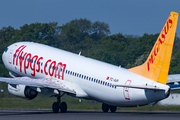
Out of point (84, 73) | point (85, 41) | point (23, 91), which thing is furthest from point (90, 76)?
point (85, 41)

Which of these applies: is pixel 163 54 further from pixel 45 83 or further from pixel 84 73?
pixel 45 83

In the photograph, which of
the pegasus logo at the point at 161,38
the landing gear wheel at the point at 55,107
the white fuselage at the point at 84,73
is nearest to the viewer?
the pegasus logo at the point at 161,38

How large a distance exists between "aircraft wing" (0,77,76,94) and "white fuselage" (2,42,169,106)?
0.52 metres

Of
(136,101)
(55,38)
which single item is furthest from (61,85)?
(55,38)

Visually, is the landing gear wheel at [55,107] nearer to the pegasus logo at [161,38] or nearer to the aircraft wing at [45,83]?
the aircraft wing at [45,83]

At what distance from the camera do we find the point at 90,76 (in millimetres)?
41594

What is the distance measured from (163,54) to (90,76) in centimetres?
904

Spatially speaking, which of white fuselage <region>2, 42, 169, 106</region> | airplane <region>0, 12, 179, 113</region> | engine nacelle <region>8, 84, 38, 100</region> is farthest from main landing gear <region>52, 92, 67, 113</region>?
engine nacelle <region>8, 84, 38, 100</region>

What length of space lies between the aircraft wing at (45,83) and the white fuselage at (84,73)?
1.70 ft

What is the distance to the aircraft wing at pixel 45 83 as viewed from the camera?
4137cm

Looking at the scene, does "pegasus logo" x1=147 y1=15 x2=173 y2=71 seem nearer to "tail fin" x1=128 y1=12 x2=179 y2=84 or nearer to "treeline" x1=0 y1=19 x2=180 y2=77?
"tail fin" x1=128 y1=12 x2=179 y2=84

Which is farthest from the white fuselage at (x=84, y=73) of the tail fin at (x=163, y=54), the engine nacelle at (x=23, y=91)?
the engine nacelle at (x=23, y=91)

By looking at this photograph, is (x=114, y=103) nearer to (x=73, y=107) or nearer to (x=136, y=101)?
(x=136, y=101)

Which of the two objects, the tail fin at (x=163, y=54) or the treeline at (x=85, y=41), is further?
the treeline at (x=85, y=41)
